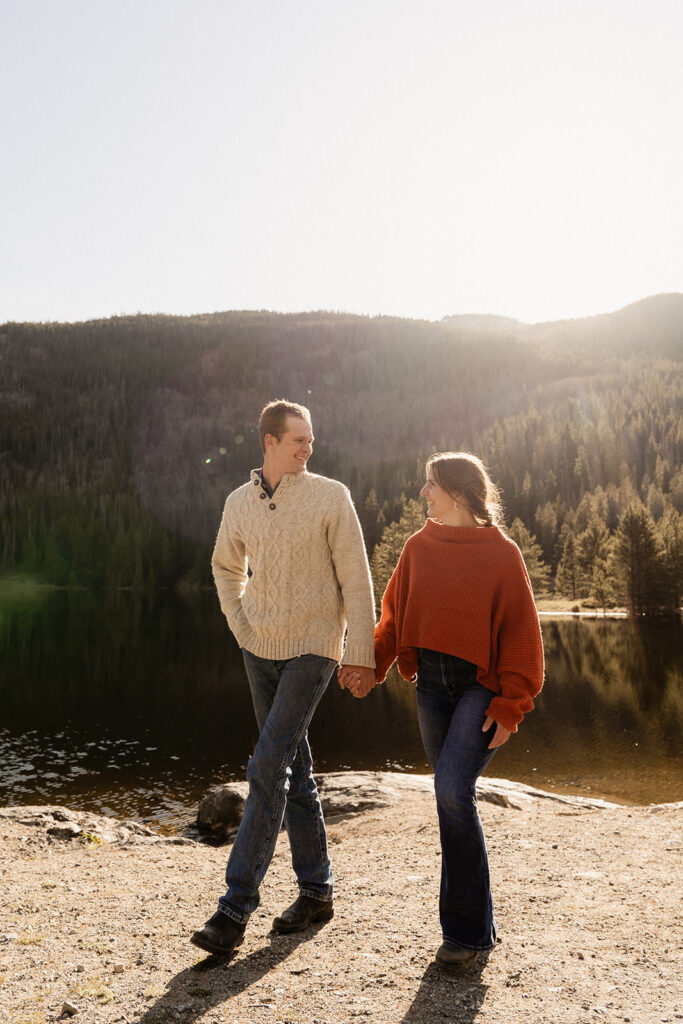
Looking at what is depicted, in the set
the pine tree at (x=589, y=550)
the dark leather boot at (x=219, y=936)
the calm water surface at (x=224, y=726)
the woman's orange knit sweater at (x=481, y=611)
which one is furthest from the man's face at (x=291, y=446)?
the pine tree at (x=589, y=550)

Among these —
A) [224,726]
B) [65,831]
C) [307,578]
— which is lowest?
[224,726]

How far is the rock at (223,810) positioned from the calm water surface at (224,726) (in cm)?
197

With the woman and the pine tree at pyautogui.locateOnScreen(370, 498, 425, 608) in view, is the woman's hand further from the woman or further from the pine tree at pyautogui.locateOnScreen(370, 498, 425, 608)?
→ the pine tree at pyautogui.locateOnScreen(370, 498, 425, 608)

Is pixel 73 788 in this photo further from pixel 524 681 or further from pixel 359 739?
pixel 524 681

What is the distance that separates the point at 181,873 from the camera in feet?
24.7

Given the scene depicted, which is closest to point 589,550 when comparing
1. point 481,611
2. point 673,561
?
point 673,561

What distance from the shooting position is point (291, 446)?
14.7ft

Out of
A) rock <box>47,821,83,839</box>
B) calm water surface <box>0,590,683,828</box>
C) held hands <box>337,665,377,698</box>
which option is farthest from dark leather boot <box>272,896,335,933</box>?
calm water surface <box>0,590,683,828</box>

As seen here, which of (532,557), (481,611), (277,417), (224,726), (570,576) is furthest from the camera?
(570,576)

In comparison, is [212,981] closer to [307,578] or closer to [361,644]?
[361,644]

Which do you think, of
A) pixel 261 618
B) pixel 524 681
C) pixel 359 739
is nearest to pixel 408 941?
pixel 524 681

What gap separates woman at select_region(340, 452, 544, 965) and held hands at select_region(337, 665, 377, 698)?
0.01 metres

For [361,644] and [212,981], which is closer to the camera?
[212,981]

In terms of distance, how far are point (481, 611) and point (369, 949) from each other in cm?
202
